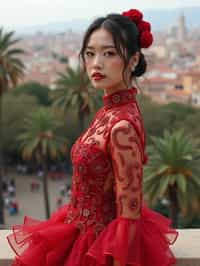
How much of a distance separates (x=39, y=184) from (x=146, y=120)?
7.21 m

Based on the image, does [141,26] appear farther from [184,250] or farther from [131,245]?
[184,250]

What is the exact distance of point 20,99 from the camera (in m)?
34.7

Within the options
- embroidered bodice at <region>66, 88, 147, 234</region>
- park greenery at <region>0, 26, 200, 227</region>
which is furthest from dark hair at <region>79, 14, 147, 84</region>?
park greenery at <region>0, 26, 200, 227</region>

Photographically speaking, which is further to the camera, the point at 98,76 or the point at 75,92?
the point at 75,92

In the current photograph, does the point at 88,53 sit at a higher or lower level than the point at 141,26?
lower

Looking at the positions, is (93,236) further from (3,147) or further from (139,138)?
(3,147)

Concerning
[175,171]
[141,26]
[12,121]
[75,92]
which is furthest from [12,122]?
[141,26]

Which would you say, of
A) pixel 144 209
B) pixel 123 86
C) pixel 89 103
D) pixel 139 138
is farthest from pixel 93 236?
pixel 89 103

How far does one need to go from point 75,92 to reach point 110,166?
63.0 feet

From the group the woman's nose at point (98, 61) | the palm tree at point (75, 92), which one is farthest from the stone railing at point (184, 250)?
the palm tree at point (75, 92)

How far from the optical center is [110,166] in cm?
278

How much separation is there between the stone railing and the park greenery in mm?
950

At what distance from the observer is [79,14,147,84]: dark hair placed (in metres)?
2.78

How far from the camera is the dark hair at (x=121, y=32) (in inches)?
109
